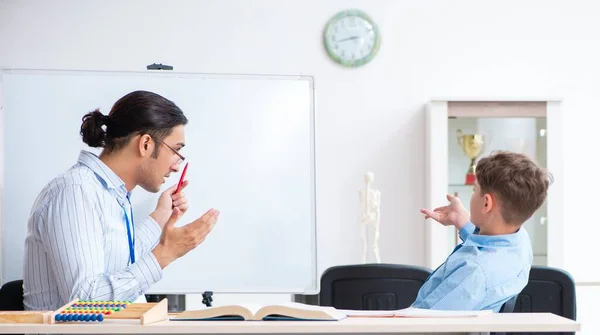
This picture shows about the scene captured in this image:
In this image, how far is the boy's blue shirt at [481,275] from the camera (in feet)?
7.21

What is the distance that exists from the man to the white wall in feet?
9.36

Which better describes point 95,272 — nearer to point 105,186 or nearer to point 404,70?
point 105,186

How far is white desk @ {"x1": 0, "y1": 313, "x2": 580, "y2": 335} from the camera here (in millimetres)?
1568

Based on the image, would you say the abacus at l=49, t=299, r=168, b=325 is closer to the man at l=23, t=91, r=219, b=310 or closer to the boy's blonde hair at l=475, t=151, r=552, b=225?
the man at l=23, t=91, r=219, b=310

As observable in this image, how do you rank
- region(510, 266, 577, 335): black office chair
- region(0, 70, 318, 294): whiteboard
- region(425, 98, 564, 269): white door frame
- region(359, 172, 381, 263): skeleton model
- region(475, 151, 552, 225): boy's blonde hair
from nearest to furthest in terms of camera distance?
region(475, 151, 552, 225): boy's blonde hair → region(510, 266, 577, 335): black office chair → region(0, 70, 318, 294): whiteboard → region(359, 172, 381, 263): skeleton model → region(425, 98, 564, 269): white door frame

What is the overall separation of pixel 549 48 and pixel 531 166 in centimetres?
322

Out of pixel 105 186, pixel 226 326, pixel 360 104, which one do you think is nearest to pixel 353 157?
pixel 360 104

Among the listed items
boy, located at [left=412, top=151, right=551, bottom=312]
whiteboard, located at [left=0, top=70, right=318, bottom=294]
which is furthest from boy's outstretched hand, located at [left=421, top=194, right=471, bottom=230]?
whiteboard, located at [left=0, top=70, right=318, bottom=294]

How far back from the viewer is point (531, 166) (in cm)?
237

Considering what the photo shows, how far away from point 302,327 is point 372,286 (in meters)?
1.47

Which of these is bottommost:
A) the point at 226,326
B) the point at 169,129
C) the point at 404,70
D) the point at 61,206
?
the point at 226,326

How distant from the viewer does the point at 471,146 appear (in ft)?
16.6

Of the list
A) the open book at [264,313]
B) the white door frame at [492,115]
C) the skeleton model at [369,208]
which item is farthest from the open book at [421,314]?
the white door frame at [492,115]

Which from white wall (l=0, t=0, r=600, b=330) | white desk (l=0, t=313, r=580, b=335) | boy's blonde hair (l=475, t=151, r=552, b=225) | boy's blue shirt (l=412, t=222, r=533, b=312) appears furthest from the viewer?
white wall (l=0, t=0, r=600, b=330)
